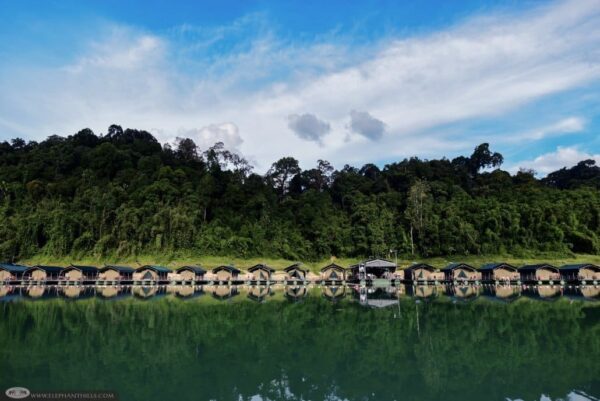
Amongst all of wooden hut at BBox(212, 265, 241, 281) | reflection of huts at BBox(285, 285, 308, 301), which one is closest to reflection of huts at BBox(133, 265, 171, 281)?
wooden hut at BBox(212, 265, 241, 281)

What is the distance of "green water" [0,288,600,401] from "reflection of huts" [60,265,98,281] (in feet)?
77.9

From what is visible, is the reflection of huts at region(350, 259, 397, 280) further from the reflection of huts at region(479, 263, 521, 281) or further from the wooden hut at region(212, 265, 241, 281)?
the wooden hut at region(212, 265, 241, 281)

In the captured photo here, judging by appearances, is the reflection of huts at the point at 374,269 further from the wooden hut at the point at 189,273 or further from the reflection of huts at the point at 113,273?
the reflection of huts at the point at 113,273

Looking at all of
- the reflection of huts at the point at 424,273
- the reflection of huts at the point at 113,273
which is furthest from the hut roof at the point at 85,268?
the reflection of huts at the point at 424,273

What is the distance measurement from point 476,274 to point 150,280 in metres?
39.2

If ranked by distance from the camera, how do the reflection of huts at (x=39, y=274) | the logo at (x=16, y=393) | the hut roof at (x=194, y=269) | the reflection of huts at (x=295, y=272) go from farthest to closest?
the reflection of huts at (x=295, y=272) → the hut roof at (x=194, y=269) → the reflection of huts at (x=39, y=274) → the logo at (x=16, y=393)

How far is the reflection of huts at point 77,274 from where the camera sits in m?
52.2

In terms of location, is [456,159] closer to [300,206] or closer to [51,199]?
[300,206]

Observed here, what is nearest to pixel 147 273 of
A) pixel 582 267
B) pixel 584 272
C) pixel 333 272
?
pixel 333 272

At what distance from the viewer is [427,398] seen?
11.9 m

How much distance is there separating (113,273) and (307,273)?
24077mm

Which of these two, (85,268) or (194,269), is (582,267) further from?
(85,268)

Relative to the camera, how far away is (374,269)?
54219mm

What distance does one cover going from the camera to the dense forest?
203 ft
